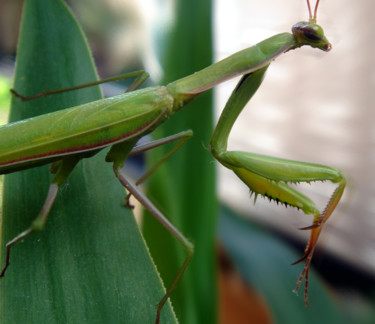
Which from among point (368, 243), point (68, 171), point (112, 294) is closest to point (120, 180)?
point (68, 171)

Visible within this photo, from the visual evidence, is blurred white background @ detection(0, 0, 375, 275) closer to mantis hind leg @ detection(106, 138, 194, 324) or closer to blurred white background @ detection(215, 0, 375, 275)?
blurred white background @ detection(215, 0, 375, 275)

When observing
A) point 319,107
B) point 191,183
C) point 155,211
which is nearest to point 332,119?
point 319,107

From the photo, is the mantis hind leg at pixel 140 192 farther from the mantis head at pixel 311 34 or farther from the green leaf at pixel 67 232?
the mantis head at pixel 311 34

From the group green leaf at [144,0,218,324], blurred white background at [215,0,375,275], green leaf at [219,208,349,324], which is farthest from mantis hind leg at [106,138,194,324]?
blurred white background at [215,0,375,275]

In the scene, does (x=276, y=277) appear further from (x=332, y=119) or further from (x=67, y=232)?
(x=332, y=119)

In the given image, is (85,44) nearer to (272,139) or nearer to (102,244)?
(102,244)
